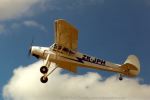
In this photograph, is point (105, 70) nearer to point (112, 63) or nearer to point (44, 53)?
point (112, 63)

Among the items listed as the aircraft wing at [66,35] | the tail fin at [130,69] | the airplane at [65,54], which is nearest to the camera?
the aircraft wing at [66,35]

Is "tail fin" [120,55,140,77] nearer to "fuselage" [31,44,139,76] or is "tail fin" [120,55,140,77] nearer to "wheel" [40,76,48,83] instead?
"fuselage" [31,44,139,76]

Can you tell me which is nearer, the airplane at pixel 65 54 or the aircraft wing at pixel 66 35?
the aircraft wing at pixel 66 35

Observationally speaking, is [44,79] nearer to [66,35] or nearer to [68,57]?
[68,57]

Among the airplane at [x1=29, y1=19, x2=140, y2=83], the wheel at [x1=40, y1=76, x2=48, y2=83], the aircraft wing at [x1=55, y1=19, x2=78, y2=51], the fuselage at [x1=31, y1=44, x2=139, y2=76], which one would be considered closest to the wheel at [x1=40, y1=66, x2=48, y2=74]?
the airplane at [x1=29, y1=19, x2=140, y2=83]

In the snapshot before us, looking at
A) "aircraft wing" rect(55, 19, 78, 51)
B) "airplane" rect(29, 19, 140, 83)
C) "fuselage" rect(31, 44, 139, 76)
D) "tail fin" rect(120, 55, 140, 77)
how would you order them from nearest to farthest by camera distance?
"aircraft wing" rect(55, 19, 78, 51) → "airplane" rect(29, 19, 140, 83) → "fuselage" rect(31, 44, 139, 76) → "tail fin" rect(120, 55, 140, 77)

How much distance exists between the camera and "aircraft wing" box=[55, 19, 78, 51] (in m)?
23.9

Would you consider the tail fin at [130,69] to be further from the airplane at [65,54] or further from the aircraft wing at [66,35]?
the aircraft wing at [66,35]

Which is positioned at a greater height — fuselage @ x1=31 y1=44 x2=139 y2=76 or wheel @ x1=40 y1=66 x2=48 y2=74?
fuselage @ x1=31 y1=44 x2=139 y2=76

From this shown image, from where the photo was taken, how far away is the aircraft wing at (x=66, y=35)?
2392 cm

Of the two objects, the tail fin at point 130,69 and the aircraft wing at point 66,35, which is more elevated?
the aircraft wing at point 66,35

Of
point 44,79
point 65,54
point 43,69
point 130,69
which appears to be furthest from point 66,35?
point 130,69

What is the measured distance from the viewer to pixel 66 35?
81.6 ft

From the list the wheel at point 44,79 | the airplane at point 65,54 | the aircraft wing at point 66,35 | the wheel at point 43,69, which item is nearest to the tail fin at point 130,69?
the airplane at point 65,54
